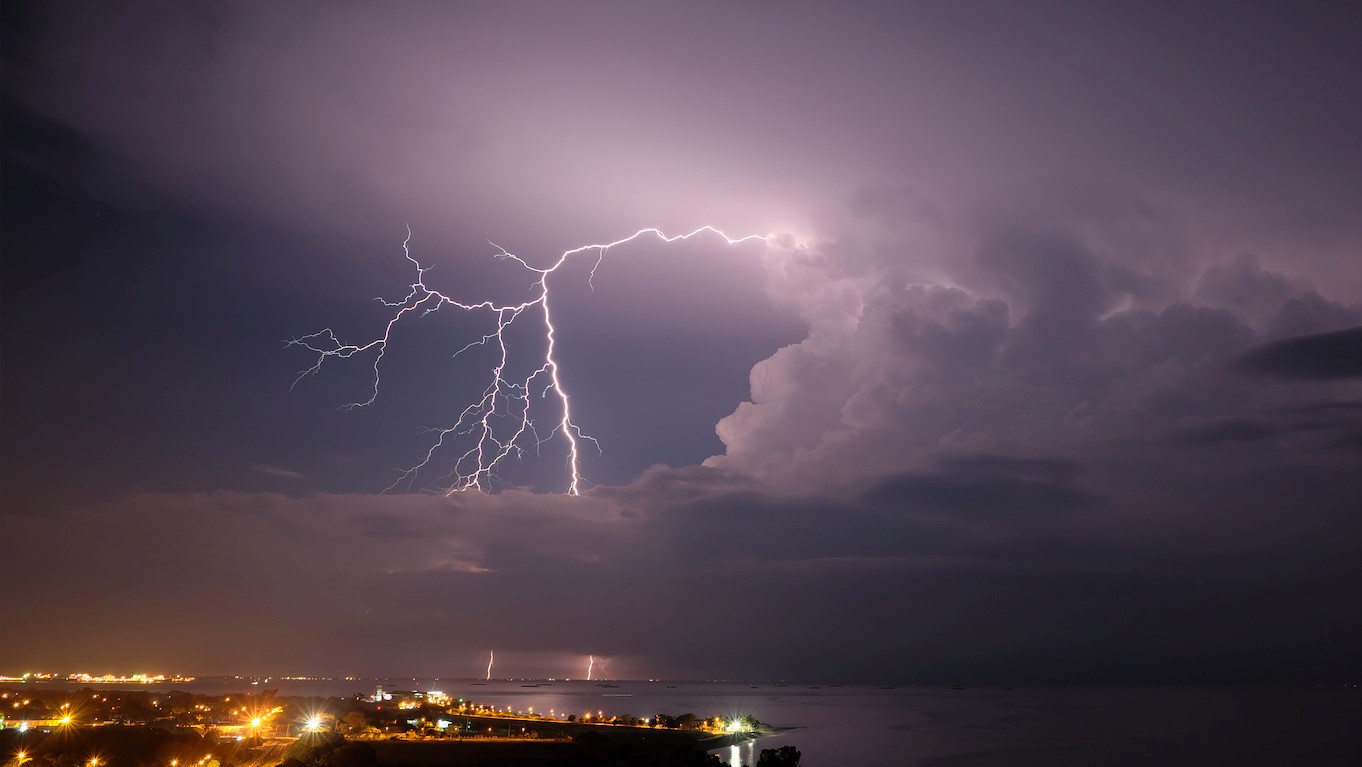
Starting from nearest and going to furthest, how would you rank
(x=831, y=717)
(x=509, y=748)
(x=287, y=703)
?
(x=509, y=748) < (x=287, y=703) < (x=831, y=717)

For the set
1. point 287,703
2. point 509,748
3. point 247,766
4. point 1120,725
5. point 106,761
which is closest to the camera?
point 106,761

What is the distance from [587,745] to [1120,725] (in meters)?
112

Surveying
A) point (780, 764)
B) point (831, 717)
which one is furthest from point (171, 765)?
point (831, 717)

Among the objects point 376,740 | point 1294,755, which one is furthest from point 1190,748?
point 376,740

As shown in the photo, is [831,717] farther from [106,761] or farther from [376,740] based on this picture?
[106,761]

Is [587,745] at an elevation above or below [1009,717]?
above

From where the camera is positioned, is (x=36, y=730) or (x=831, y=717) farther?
(x=831, y=717)

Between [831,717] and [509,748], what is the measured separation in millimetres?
113020

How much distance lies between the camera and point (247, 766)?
59531 millimetres

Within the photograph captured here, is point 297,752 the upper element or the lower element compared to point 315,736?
lower

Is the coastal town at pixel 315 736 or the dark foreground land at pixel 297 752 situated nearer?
the dark foreground land at pixel 297 752

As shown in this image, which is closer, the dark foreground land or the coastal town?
the dark foreground land

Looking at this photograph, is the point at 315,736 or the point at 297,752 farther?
the point at 315,736

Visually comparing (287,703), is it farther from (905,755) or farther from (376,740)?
(905,755)
